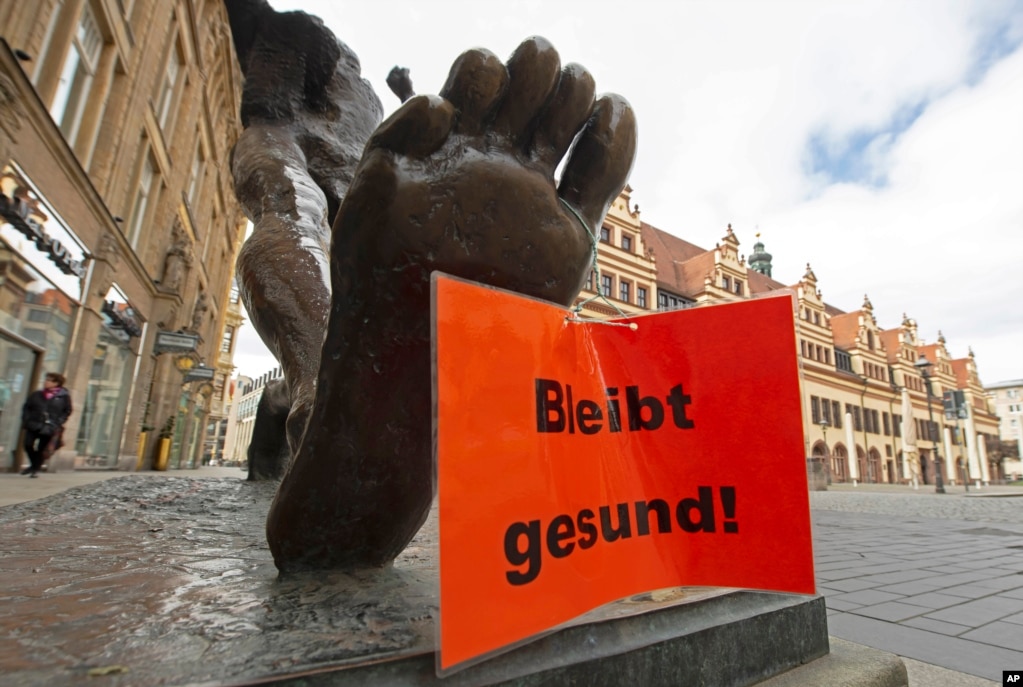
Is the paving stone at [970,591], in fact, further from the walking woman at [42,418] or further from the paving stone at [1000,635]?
the walking woman at [42,418]

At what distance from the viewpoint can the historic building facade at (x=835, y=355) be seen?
23703 mm

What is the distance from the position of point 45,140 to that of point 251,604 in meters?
8.14

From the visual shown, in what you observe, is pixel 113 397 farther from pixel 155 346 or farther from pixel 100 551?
pixel 100 551

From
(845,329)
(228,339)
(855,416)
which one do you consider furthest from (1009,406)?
(228,339)

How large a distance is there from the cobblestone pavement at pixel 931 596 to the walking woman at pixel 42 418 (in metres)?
7.75

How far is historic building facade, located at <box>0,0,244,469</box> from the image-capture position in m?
6.23

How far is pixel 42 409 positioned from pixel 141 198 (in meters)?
5.91

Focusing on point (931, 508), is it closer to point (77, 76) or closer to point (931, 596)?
point (931, 596)

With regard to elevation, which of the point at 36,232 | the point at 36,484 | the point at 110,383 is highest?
the point at 36,232

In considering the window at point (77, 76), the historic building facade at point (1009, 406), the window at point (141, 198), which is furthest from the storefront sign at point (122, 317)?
the historic building facade at point (1009, 406)

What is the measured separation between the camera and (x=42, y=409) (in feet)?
21.1

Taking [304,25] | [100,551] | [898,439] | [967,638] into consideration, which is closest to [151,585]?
[100,551]

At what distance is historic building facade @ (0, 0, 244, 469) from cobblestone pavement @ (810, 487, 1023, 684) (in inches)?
305

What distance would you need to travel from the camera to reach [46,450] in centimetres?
668
